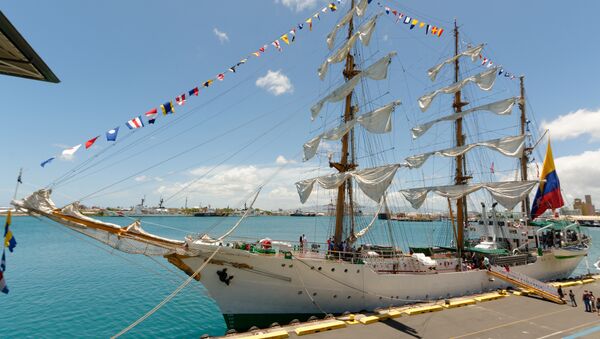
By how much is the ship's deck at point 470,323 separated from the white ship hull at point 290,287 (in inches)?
60.1

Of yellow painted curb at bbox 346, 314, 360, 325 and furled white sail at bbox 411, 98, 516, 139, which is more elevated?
furled white sail at bbox 411, 98, 516, 139

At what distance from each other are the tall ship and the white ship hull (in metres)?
0.05

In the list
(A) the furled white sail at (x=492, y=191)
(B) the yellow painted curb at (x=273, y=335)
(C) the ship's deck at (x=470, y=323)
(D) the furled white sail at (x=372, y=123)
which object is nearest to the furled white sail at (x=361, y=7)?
(D) the furled white sail at (x=372, y=123)

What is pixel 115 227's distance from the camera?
11773 millimetres

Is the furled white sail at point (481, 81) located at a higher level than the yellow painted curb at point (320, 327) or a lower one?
higher

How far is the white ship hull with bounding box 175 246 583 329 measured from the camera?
13570 millimetres

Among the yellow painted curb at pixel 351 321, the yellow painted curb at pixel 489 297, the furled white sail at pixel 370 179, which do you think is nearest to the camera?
the yellow painted curb at pixel 351 321

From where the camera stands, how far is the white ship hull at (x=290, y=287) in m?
13.6

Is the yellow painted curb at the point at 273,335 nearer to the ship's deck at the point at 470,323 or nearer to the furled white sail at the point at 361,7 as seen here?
the ship's deck at the point at 470,323

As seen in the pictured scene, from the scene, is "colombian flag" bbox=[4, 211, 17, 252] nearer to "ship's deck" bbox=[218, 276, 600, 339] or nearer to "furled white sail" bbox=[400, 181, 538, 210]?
"ship's deck" bbox=[218, 276, 600, 339]

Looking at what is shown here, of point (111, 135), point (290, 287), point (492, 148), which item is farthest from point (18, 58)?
point (492, 148)

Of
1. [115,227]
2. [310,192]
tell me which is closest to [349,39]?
[310,192]

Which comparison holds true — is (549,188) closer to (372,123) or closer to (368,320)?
(372,123)

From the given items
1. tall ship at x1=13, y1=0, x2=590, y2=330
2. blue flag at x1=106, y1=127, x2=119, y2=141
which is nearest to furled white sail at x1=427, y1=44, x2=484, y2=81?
tall ship at x1=13, y1=0, x2=590, y2=330
